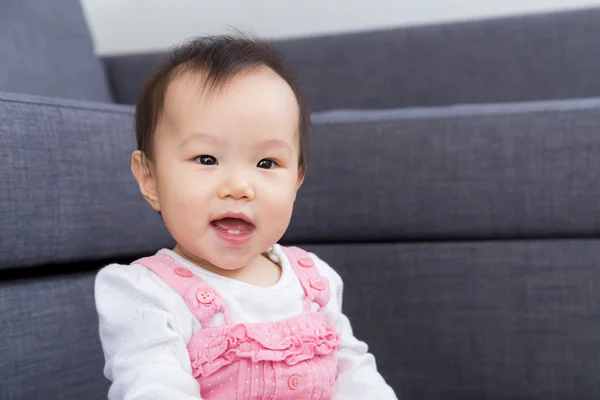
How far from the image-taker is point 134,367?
26.3 inches

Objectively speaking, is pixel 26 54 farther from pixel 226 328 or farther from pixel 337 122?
pixel 226 328

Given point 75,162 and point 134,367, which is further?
point 75,162

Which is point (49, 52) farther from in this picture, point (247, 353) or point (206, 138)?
point (247, 353)

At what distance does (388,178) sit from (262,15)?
115 centimetres

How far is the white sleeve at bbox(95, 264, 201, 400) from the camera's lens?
0.65 m

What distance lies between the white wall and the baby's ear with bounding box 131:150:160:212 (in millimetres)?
1328

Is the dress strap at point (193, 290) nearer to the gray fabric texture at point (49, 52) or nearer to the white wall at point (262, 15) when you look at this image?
the gray fabric texture at point (49, 52)

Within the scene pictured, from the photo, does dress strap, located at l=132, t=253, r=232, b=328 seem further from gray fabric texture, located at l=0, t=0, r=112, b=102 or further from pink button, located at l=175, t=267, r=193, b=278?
gray fabric texture, located at l=0, t=0, r=112, b=102

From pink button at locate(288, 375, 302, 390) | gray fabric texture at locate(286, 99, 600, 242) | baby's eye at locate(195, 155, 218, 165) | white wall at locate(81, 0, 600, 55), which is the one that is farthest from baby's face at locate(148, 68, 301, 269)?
white wall at locate(81, 0, 600, 55)

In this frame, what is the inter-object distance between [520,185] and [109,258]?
639 mm

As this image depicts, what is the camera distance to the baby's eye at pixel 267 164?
753 millimetres

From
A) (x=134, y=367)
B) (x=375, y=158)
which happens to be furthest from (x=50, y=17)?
(x=134, y=367)

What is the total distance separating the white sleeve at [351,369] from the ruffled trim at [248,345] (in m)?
0.09

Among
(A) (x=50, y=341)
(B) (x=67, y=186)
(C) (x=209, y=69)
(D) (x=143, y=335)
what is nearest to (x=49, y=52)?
(B) (x=67, y=186)
